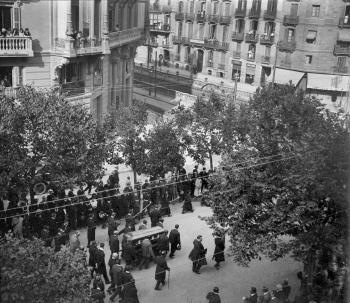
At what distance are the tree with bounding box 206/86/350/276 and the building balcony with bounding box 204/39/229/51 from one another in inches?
1418

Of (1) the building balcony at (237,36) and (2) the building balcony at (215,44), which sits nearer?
(1) the building balcony at (237,36)

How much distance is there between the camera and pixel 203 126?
75.4 ft

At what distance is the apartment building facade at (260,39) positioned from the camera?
1690 inches

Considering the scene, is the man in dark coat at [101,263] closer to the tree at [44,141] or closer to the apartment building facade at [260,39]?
the tree at [44,141]

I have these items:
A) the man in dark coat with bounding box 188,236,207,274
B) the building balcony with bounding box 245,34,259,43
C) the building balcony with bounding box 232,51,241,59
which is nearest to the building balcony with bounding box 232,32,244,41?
the building balcony with bounding box 245,34,259,43

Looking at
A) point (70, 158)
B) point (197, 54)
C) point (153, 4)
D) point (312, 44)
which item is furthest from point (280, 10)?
point (70, 158)

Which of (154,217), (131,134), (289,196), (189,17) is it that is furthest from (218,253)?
(189,17)

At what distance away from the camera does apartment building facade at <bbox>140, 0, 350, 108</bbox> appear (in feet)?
141

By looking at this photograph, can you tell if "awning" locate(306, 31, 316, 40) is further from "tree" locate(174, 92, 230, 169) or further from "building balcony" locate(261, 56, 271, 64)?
"tree" locate(174, 92, 230, 169)

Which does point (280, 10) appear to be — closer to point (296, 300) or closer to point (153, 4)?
point (153, 4)

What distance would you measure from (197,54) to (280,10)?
10552 mm

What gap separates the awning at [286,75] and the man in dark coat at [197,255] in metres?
30.7

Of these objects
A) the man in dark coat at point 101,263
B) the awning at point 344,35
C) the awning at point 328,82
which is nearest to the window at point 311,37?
the awning at point 344,35

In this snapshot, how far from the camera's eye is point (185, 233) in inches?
722
